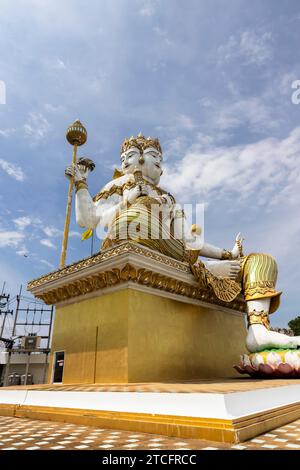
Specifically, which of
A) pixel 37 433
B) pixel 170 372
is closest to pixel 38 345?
pixel 170 372

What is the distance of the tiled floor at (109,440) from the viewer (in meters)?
2.39

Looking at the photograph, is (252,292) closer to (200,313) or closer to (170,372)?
(200,313)

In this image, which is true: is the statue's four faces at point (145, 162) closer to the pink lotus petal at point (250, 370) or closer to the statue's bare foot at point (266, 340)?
the statue's bare foot at point (266, 340)

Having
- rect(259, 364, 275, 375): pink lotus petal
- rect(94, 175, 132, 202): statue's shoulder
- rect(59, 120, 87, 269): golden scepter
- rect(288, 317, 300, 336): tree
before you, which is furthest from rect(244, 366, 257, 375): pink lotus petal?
rect(288, 317, 300, 336): tree

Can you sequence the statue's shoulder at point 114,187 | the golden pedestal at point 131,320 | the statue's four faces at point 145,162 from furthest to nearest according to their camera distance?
the statue's four faces at point 145,162 → the statue's shoulder at point 114,187 → the golden pedestal at point 131,320

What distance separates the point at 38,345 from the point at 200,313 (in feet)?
59.1

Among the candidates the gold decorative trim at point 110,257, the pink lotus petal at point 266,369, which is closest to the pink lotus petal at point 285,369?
the pink lotus petal at point 266,369

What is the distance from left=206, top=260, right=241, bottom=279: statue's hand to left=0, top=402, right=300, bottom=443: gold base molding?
3760 millimetres

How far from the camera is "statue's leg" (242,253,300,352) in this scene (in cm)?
634

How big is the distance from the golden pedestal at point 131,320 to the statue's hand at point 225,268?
62cm

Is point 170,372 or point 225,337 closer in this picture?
point 170,372

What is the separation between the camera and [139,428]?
116 inches

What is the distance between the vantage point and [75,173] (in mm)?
7359

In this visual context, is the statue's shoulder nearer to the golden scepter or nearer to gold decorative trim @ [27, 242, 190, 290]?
the golden scepter
